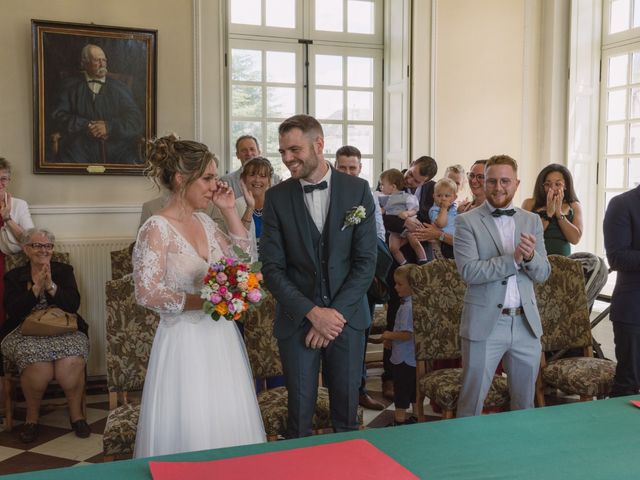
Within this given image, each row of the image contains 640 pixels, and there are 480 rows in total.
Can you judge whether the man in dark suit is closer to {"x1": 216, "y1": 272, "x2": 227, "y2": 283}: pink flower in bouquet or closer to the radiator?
{"x1": 216, "y1": 272, "x2": 227, "y2": 283}: pink flower in bouquet

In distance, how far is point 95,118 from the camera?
5.76 m

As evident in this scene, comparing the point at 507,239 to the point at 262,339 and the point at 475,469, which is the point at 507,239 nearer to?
the point at 262,339

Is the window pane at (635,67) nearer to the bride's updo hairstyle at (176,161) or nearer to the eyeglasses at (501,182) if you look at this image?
the eyeglasses at (501,182)

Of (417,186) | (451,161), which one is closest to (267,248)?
(417,186)

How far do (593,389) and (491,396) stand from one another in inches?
26.2

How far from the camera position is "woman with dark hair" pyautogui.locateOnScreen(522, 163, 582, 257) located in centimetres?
473

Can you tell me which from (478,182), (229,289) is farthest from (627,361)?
(229,289)

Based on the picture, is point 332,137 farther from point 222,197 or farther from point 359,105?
point 222,197

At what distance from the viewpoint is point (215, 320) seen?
267 centimetres

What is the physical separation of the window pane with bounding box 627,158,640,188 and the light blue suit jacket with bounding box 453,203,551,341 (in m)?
3.86

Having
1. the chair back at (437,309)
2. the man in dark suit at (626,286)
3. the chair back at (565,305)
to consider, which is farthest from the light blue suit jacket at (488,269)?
the chair back at (565,305)

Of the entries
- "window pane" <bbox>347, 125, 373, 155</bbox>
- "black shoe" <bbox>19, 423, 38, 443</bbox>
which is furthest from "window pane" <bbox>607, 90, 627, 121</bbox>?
"black shoe" <bbox>19, 423, 38, 443</bbox>

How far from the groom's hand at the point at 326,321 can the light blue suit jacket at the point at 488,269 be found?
0.81 m

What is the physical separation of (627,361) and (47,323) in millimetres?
3670
